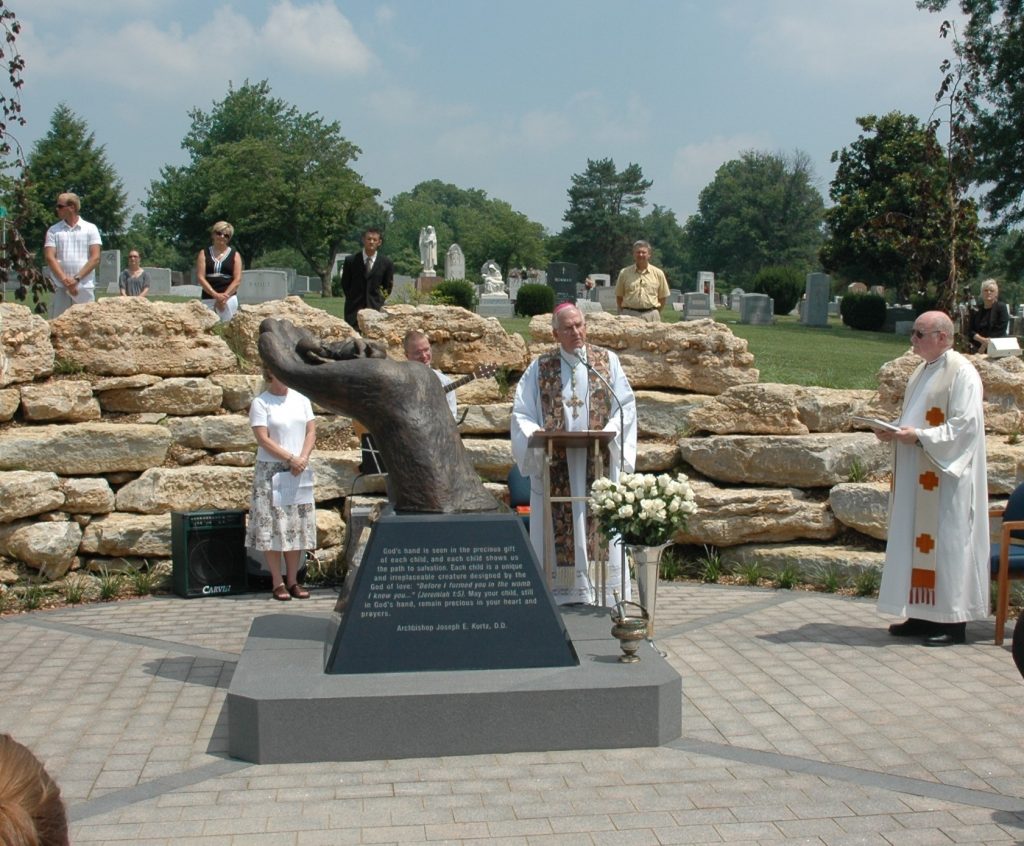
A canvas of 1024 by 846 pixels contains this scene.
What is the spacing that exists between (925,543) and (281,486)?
15.6ft

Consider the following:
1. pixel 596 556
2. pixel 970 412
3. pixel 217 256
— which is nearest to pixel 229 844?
pixel 596 556

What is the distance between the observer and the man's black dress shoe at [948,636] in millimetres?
8094

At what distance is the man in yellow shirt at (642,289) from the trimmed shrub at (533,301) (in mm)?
15332

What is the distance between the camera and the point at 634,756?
5773 mm

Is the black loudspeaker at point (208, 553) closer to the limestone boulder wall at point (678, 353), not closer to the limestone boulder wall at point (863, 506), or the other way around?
the limestone boulder wall at point (678, 353)

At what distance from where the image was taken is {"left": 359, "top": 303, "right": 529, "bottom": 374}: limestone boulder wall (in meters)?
11.8

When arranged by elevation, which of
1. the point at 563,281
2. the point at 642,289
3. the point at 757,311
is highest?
the point at 563,281

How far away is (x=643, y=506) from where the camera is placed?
686cm

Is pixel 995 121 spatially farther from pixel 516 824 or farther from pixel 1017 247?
pixel 516 824

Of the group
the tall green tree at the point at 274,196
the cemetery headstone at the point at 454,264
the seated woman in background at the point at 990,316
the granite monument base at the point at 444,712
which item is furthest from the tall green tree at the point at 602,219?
the granite monument base at the point at 444,712

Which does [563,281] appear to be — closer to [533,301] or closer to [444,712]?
[533,301]

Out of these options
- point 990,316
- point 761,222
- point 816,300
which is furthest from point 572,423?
point 761,222

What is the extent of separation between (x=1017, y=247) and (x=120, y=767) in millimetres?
30030

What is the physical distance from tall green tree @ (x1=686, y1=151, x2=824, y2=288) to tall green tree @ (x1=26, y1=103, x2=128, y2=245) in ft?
120
